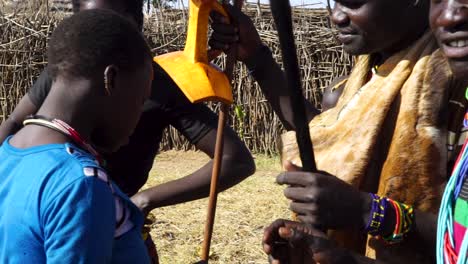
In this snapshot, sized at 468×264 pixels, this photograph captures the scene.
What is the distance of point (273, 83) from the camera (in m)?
2.32

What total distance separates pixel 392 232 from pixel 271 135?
8881mm

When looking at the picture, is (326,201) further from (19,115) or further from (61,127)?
(19,115)

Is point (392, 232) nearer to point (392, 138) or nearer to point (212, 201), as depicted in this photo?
point (392, 138)

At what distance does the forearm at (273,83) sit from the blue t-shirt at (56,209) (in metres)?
0.72

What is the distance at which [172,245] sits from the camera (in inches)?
248

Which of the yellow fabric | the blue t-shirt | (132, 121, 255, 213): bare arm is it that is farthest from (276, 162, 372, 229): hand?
(132, 121, 255, 213): bare arm

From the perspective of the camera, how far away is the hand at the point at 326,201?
1.68m

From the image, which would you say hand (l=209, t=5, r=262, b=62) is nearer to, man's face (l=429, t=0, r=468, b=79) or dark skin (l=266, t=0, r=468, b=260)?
dark skin (l=266, t=0, r=468, b=260)

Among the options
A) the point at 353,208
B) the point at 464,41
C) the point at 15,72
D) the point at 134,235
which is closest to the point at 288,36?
the point at 464,41

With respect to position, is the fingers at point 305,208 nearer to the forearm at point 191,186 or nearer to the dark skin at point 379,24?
the dark skin at point 379,24

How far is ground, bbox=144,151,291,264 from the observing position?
6.05 metres

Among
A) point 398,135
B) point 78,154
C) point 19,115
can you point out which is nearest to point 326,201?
point 398,135

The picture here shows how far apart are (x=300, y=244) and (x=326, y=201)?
0.12 metres

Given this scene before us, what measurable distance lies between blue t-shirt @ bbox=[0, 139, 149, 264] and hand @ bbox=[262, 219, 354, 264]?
0.42m
